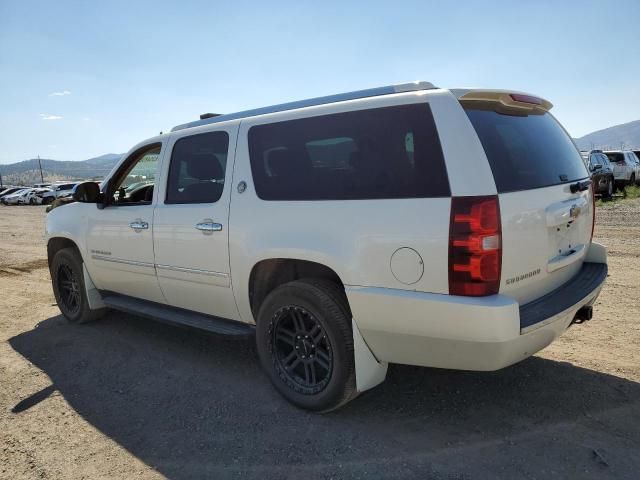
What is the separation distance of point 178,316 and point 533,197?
115 inches

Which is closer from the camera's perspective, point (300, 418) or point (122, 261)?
point (300, 418)

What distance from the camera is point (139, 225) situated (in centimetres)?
441

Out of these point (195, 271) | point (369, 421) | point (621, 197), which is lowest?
point (621, 197)

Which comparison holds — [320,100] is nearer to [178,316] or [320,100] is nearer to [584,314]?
[178,316]

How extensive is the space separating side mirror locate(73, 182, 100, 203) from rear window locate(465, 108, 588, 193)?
12.0ft

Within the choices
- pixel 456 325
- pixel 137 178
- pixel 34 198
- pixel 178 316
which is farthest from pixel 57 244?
pixel 34 198

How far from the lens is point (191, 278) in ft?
13.2

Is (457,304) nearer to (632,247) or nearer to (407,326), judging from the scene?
(407,326)

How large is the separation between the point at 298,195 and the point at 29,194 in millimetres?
40963

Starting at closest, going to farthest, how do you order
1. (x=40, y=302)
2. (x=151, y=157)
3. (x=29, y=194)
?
(x=151, y=157)
(x=40, y=302)
(x=29, y=194)

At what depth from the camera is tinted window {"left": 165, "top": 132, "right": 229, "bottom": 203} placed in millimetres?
3881

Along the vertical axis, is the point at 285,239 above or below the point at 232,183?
below

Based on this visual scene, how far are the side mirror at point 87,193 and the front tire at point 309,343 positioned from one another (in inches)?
95.1

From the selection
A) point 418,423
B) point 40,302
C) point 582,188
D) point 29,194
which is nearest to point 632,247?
point 582,188
